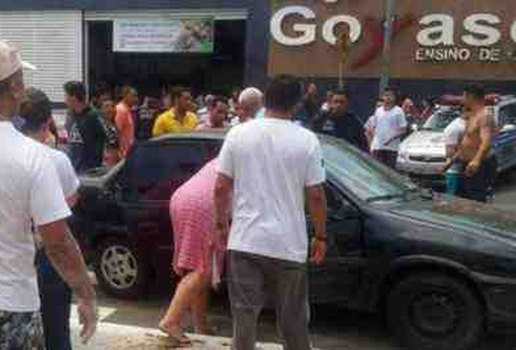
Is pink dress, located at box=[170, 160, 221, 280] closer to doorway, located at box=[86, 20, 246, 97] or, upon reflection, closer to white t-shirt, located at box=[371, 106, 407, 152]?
white t-shirt, located at box=[371, 106, 407, 152]

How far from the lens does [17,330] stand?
2980 mm

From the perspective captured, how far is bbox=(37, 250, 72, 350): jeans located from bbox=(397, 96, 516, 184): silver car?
1073 centimetres

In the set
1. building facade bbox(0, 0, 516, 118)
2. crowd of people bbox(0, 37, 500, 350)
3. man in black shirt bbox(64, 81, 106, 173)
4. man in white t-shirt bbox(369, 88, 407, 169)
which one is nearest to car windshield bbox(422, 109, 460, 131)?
man in white t-shirt bbox(369, 88, 407, 169)

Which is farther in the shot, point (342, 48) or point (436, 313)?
point (342, 48)

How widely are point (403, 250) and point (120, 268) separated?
8.02 feet

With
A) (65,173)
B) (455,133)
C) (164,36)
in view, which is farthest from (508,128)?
(164,36)

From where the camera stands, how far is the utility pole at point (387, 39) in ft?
76.6

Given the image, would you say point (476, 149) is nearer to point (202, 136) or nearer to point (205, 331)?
point (202, 136)

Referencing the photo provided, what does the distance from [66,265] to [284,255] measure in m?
1.74

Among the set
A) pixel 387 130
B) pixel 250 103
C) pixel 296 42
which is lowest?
pixel 387 130

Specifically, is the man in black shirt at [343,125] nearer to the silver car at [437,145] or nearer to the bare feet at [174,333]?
the silver car at [437,145]

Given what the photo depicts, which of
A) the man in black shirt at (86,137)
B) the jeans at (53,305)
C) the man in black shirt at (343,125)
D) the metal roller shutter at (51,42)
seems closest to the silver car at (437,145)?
the man in black shirt at (343,125)

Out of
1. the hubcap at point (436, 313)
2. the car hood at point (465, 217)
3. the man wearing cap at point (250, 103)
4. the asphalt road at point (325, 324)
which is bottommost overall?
the asphalt road at point (325, 324)

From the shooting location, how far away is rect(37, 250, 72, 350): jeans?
443 cm
